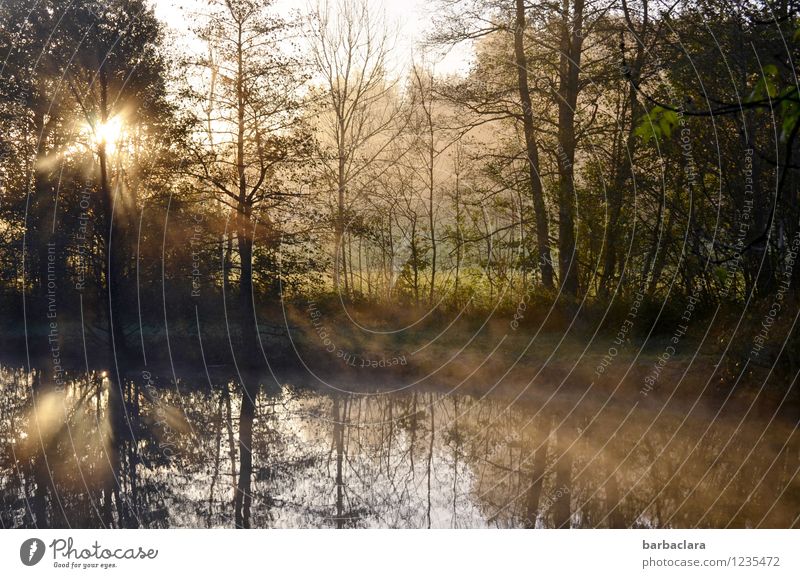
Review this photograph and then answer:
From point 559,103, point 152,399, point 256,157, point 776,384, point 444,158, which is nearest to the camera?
point 776,384

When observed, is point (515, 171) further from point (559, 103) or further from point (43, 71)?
point (43, 71)

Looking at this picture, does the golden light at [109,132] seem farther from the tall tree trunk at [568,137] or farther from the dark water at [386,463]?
the tall tree trunk at [568,137]

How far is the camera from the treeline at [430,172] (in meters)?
10.7

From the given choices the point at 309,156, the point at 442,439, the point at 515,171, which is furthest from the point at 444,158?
the point at 442,439

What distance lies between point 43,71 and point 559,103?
8.42 meters

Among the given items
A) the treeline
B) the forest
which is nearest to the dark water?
the forest

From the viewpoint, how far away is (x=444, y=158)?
1686cm

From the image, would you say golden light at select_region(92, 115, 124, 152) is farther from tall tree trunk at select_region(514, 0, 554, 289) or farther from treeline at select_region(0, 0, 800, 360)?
tall tree trunk at select_region(514, 0, 554, 289)

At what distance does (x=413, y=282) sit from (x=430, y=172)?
244 centimetres

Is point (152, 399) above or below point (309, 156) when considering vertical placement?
below

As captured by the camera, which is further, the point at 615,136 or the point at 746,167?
the point at 615,136

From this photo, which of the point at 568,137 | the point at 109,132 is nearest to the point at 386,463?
the point at 109,132

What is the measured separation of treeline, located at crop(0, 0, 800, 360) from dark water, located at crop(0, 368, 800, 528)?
2.14 meters

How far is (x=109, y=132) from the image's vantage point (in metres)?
12.2
